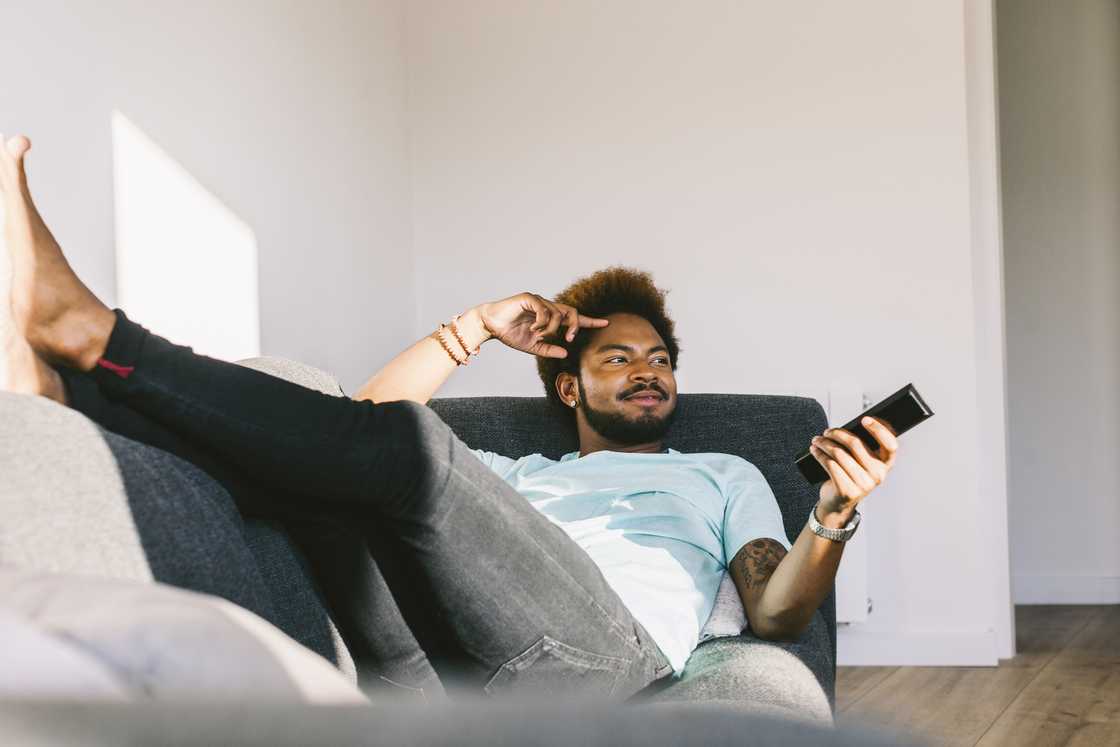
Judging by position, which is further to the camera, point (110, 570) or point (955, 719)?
point (955, 719)

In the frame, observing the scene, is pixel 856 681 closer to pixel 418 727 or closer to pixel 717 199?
pixel 717 199

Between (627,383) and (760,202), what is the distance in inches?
60.4

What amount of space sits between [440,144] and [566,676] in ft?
8.52

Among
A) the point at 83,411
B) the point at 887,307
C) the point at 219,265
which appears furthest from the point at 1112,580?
the point at 83,411

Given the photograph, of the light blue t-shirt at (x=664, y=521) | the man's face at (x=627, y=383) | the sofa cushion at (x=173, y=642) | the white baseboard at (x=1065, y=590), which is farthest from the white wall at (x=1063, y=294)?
the sofa cushion at (x=173, y=642)

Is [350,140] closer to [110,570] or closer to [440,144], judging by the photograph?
[440,144]

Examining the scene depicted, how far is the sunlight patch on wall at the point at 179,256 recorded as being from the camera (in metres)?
2.14

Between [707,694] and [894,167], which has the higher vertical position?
[894,167]

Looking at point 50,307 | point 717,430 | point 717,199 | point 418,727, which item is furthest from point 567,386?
point 418,727

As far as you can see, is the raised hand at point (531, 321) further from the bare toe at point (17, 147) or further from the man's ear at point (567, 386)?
the bare toe at point (17, 147)

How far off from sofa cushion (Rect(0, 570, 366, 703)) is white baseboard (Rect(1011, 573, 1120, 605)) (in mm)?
4287

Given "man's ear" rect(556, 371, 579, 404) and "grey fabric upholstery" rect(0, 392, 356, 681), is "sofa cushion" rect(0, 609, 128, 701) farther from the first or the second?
"man's ear" rect(556, 371, 579, 404)

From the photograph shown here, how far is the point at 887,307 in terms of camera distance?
10.9 feet

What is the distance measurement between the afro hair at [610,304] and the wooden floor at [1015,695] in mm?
984
